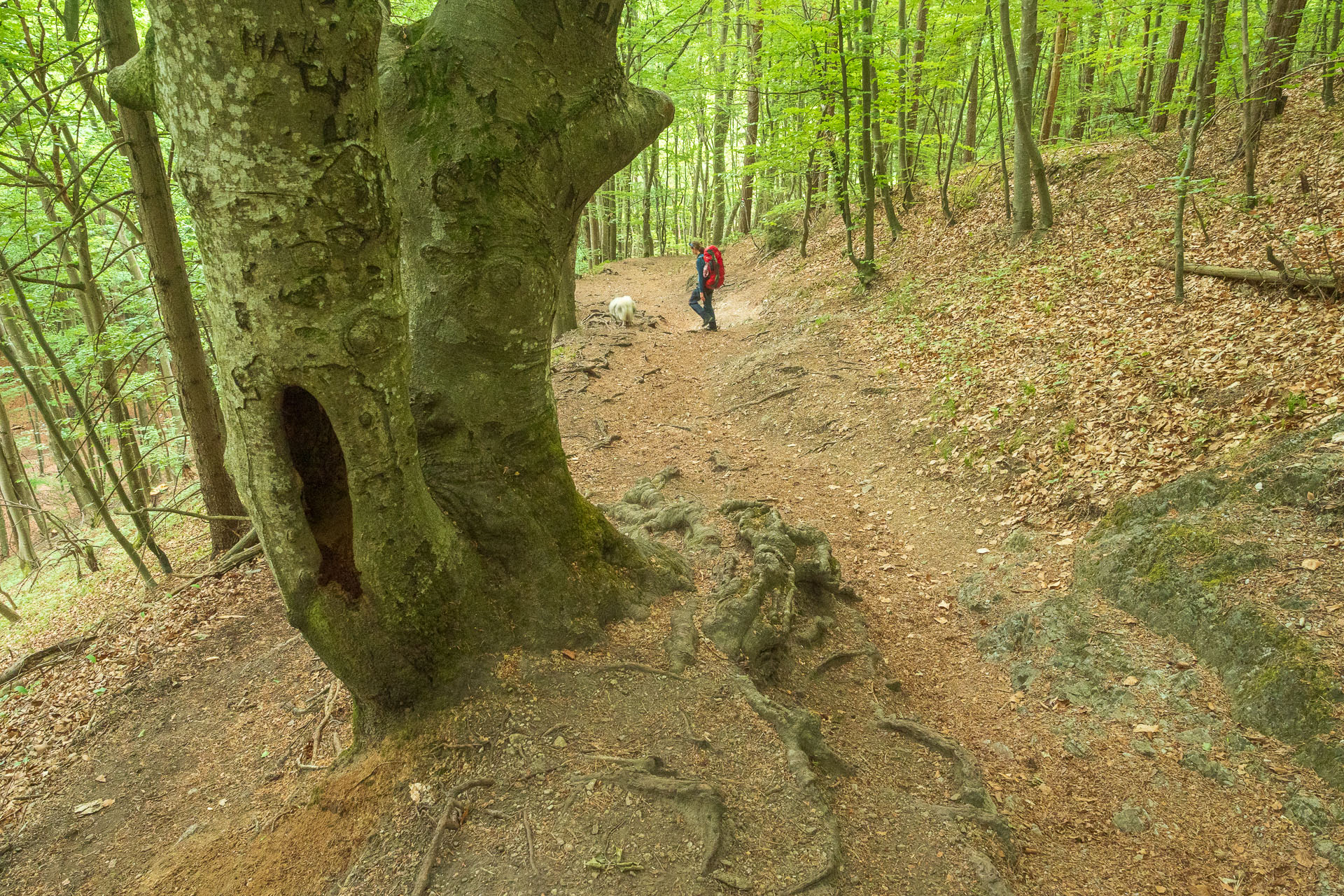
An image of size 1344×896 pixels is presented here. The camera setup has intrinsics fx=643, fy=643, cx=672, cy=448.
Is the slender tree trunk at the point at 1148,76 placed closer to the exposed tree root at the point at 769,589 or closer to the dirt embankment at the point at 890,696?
the dirt embankment at the point at 890,696

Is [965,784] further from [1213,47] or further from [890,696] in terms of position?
[1213,47]

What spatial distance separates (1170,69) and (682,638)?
15.1 metres

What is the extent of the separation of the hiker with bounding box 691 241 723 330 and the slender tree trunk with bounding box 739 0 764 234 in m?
2.67

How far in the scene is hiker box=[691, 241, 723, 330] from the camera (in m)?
13.3

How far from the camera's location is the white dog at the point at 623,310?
14.8m

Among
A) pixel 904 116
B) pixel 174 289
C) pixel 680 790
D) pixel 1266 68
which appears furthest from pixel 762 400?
pixel 904 116

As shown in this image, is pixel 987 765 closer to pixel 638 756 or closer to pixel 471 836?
pixel 638 756

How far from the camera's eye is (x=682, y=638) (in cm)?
403

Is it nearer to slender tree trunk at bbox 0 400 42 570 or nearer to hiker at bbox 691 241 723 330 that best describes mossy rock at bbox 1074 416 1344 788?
hiker at bbox 691 241 723 330

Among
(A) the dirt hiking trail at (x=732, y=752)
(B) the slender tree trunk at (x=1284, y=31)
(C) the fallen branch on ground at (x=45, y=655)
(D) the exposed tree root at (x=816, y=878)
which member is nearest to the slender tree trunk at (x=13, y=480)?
(C) the fallen branch on ground at (x=45, y=655)

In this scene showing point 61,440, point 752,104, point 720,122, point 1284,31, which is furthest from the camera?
point 720,122

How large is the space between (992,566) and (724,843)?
12.6ft

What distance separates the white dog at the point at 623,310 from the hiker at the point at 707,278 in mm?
A: 1475

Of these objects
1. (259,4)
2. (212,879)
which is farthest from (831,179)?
(212,879)
